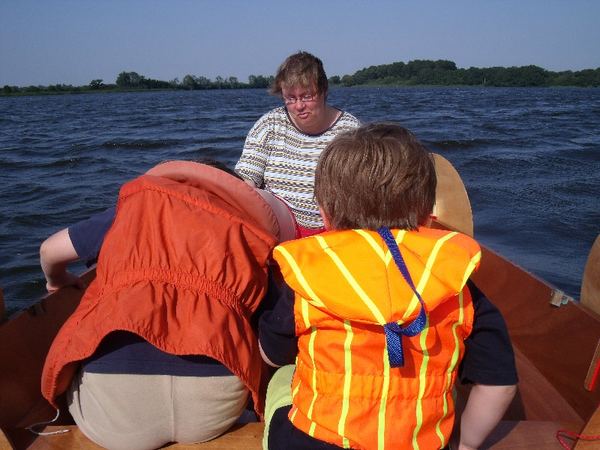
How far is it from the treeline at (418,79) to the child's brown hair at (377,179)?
5855cm

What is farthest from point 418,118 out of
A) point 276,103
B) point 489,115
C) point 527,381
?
point 527,381

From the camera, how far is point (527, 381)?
233cm

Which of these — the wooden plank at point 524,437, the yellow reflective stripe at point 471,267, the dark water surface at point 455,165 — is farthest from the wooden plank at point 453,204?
the yellow reflective stripe at point 471,267

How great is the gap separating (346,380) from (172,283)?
49cm

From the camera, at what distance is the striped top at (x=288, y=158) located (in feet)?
9.77

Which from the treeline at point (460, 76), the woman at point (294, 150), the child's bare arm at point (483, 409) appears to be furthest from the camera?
the treeline at point (460, 76)

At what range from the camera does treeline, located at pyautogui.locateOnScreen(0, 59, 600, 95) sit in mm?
70438

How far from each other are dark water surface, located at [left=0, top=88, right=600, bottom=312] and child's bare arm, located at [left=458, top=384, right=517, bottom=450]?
3599 millimetres

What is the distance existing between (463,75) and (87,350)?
82.6 meters

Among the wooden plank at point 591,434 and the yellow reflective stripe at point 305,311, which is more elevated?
the yellow reflective stripe at point 305,311

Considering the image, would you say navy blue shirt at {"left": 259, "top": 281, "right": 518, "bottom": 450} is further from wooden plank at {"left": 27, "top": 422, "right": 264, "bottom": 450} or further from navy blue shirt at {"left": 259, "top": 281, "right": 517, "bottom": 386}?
wooden plank at {"left": 27, "top": 422, "right": 264, "bottom": 450}

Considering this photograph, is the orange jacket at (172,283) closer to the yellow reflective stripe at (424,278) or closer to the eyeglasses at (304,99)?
the yellow reflective stripe at (424,278)

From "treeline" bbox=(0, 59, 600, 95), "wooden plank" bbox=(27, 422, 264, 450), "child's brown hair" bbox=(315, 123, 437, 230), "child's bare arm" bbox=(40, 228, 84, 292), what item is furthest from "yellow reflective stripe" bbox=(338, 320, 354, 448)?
"treeline" bbox=(0, 59, 600, 95)

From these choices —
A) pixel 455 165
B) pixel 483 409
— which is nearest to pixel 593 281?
pixel 483 409
